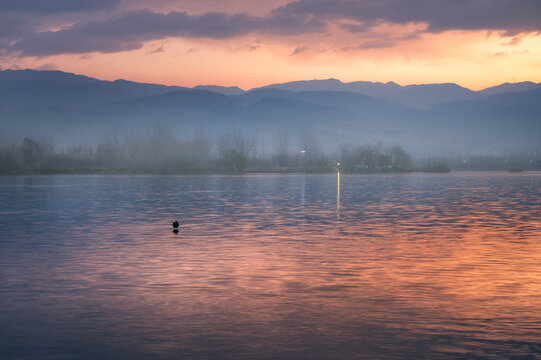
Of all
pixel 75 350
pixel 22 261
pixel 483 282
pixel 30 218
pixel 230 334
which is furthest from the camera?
pixel 30 218

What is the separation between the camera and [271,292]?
1917 centimetres

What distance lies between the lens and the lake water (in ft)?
44.8

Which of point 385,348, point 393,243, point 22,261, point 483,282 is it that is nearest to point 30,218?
point 22,261

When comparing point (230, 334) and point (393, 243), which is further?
point (393, 243)

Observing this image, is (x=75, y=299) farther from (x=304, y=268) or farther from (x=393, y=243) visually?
(x=393, y=243)

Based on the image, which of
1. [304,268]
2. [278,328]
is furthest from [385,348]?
[304,268]

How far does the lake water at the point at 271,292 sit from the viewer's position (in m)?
13.7

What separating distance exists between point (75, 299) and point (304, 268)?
9.01 meters

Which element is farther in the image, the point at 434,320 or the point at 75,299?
the point at 75,299

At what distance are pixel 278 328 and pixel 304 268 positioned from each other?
28.7ft

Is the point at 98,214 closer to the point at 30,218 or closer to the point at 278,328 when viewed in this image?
the point at 30,218

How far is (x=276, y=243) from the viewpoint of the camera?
102 ft

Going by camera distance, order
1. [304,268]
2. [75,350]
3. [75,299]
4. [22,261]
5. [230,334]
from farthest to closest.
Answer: [22,261] < [304,268] < [75,299] < [230,334] < [75,350]

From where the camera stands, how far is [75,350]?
1330 cm
